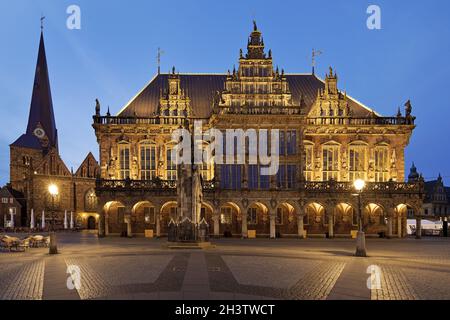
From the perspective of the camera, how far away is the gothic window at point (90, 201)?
270ft

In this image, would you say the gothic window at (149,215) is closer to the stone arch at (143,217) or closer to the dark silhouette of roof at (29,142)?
the stone arch at (143,217)

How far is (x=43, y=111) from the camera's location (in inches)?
3605

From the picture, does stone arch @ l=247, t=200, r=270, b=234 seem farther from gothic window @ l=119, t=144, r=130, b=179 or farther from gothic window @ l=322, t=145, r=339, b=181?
gothic window @ l=119, t=144, r=130, b=179

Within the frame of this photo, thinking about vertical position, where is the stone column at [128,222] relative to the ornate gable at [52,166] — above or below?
below

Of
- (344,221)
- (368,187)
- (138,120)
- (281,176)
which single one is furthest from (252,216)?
(138,120)

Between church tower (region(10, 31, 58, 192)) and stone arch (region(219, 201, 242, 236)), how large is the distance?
150 ft

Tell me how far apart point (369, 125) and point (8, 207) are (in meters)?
59.9

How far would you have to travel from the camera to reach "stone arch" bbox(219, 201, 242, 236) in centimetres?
4816

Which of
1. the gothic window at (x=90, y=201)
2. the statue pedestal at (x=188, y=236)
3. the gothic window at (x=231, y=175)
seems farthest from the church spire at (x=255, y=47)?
the gothic window at (x=90, y=201)

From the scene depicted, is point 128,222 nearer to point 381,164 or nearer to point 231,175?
point 231,175

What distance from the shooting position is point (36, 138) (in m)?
88.8

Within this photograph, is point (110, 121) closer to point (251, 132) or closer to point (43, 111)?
point (251, 132)
